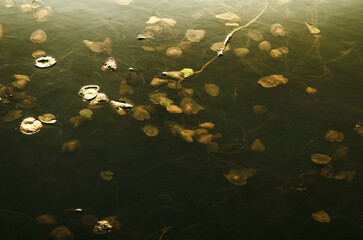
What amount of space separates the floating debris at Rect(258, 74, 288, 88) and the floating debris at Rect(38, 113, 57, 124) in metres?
0.77

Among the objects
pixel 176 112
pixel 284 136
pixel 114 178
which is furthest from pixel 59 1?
pixel 284 136

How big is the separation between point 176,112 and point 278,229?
502mm

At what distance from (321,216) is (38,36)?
1301mm

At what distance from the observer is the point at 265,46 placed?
1439 mm

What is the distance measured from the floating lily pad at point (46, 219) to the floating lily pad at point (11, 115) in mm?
392

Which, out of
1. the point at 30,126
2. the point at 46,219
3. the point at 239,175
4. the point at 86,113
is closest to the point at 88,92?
the point at 86,113

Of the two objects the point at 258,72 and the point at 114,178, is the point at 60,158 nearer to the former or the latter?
the point at 114,178

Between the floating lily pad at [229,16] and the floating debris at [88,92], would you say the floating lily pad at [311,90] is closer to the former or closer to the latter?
the floating lily pad at [229,16]

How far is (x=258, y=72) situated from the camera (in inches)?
52.0

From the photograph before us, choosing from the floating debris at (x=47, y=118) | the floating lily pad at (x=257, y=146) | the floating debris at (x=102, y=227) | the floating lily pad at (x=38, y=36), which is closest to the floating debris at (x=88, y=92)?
the floating debris at (x=47, y=118)

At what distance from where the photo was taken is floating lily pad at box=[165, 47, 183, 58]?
1.39 m

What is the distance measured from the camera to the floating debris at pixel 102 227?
34.0 inches

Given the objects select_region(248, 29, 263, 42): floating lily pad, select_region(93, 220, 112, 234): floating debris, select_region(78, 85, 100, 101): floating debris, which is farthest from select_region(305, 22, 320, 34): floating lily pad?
select_region(93, 220, 112, 234): floating debris

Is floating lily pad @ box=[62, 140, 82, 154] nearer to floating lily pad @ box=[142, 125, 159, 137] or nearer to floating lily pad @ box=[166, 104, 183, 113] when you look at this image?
floating lily pad @ box=[142, 125, 159, 137]
